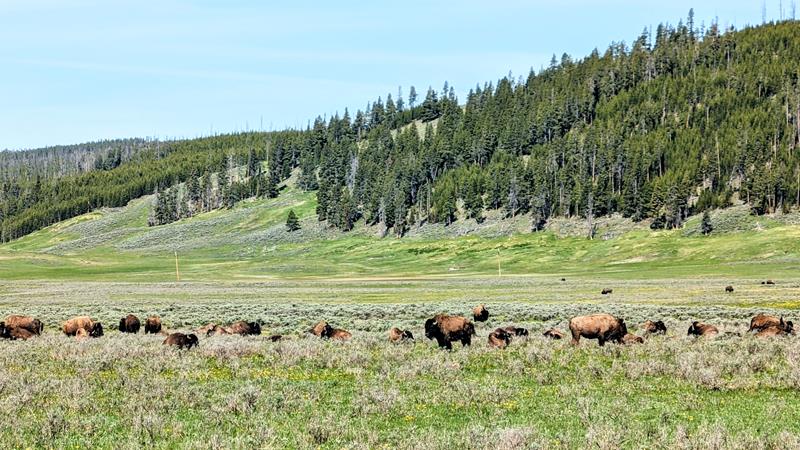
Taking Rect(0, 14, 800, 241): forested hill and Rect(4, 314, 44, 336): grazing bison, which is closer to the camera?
Rect(4, 314, 44, 336): grazing bison

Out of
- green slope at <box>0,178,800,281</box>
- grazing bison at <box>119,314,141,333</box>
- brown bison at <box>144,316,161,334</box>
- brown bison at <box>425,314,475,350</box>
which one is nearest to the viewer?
brown bison at <box>425,314,475,350</box>

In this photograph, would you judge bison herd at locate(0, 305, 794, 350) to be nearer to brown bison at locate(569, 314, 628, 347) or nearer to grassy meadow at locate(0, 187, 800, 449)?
brown bison at locate(569, 314, 628, 347)

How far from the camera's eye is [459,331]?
22.5 m

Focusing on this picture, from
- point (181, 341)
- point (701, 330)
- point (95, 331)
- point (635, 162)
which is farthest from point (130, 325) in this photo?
point (635, 162)

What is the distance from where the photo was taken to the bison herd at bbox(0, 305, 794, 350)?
74.1 ft

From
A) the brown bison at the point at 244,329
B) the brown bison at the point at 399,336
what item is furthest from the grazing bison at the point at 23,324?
the brown bison at the point at 399,336

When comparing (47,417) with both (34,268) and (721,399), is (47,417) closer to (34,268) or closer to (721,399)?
(721,399)

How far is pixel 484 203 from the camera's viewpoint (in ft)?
567

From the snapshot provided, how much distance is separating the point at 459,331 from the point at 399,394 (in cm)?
871

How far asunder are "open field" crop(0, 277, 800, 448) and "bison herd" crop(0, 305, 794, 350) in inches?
26.3

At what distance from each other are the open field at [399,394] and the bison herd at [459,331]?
67 centimetres

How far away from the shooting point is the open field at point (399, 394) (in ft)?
35.3

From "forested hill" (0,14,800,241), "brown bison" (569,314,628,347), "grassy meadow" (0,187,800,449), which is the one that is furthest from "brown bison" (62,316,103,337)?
"forested hill" (0,14,800,241)

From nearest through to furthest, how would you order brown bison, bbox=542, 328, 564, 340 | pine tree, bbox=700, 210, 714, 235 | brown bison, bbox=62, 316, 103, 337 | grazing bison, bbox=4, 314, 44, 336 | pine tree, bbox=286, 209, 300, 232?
brown bison, bbox=542, 328, 564, 340 < grazing bison, bbox=4, 314, 44, 336 < brown bison, bbox=62, 316, 103, 337 < pine tree, bbox=700, 210, 714, 235 < pine tree, bbox=286, 209, 300, 232
